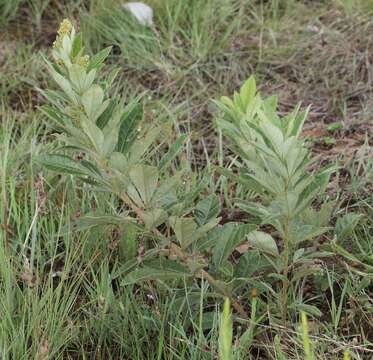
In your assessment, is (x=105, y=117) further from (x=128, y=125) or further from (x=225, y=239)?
(x=225, y=239)

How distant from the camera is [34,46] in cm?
379

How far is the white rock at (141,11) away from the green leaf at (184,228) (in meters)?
1.97

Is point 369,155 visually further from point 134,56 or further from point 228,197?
point 134,56

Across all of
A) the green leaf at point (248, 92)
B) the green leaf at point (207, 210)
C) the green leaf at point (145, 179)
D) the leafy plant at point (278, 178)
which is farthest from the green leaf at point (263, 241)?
the green leaf at point (248, 92)

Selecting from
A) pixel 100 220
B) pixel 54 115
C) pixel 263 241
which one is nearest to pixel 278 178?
pixel 263 241

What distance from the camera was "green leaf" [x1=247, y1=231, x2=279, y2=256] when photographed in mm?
1867

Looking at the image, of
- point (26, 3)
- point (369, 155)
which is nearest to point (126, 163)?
point (369, 155)

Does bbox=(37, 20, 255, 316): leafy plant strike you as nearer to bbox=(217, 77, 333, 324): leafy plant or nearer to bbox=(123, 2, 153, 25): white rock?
bbox=(217, 77, 333, 324): leafy plant

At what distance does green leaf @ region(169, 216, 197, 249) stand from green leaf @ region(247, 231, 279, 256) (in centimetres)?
15

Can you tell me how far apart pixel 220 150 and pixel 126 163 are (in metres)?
1.02

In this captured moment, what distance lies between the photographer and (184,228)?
1.83m

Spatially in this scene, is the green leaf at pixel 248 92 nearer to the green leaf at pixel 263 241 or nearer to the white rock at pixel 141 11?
the green leaf at pixel 263 241

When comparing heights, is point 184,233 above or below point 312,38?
below

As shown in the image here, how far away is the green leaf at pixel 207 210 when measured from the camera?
6.42ft
